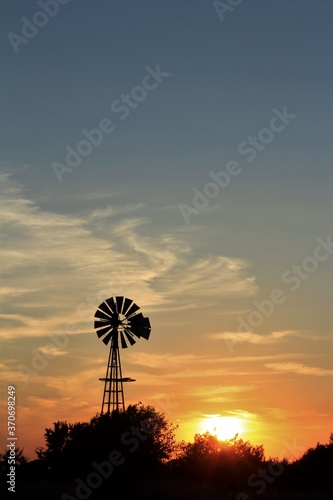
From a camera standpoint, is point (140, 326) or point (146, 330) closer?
point (146, 330)

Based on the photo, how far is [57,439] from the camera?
77.8 meters

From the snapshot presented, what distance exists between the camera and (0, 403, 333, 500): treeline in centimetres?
5469

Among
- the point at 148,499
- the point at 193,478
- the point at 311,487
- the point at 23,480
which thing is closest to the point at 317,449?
the point at 311,487

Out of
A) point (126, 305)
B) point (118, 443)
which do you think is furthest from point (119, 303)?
point (118, 443)

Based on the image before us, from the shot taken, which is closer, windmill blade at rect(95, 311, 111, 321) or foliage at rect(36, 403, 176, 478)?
foliage at rect(36, 403, 176, 478)

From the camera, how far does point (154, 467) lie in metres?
62.0

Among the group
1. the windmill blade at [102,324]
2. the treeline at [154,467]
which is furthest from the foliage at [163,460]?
the windmill blade at [102,324]

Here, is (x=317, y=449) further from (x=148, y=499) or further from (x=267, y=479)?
(x=148, y=499)

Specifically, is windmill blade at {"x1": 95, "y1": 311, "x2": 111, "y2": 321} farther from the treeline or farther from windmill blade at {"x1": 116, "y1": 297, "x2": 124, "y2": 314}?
the treeline

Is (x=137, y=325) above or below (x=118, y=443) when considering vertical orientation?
above

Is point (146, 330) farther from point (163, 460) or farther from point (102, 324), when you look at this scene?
point (163, 460)

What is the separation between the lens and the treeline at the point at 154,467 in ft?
179

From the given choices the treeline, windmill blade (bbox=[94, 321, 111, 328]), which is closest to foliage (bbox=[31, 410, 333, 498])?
the treeline

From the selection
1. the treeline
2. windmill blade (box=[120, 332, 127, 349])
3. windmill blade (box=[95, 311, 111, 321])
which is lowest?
A: the treeline
